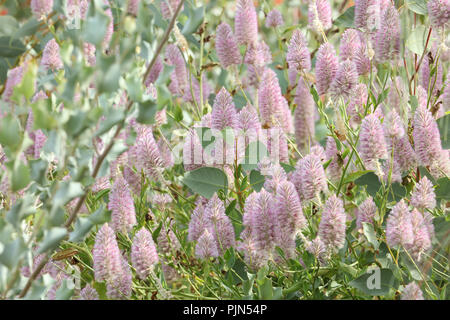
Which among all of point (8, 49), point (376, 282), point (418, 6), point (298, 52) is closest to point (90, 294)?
point (376, 282)

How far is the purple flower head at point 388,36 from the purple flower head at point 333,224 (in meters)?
0.27

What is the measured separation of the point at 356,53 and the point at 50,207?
1.70 ft

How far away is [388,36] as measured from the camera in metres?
0.90

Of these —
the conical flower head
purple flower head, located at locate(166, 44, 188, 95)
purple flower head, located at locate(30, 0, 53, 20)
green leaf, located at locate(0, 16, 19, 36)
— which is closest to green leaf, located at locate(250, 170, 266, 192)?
the conical flower head

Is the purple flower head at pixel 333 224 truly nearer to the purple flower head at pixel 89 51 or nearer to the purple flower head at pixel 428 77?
the purple flower head at pixel 428 77

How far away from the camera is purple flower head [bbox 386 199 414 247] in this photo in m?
0.67

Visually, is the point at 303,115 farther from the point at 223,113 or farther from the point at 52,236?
the point at 52,236

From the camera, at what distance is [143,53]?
0.66m

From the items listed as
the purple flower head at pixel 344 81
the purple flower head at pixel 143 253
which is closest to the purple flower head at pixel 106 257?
the purple flower head at pixel 143 253

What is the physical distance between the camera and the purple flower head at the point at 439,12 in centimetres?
86

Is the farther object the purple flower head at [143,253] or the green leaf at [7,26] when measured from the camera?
the green leaf at [7,26]

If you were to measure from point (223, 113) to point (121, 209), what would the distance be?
165 millimetres

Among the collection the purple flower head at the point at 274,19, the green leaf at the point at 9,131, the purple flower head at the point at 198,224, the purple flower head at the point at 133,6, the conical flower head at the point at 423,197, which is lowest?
the purple flower head at the point at 198,224
